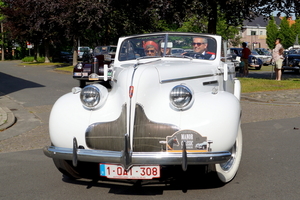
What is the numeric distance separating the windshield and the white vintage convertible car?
93cm

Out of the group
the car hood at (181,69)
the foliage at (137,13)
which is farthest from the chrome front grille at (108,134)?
the foliage at (137,13)

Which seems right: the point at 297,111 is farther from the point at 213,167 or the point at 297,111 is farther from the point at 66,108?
the point at 66,108

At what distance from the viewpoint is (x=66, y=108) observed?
479 cm

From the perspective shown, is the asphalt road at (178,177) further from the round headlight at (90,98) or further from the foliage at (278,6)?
the foliage at (278,6)

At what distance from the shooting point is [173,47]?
6.00 m

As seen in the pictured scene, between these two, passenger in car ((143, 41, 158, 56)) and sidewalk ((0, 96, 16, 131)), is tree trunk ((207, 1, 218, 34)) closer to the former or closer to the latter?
sidewalk ((0, 96, 16, 131))

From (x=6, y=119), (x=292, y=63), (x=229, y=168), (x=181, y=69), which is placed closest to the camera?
(x=229, y=168)

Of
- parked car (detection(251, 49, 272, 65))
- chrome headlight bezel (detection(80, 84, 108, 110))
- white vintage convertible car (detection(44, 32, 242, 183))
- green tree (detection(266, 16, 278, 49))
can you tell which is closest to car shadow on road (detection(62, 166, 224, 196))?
white vintage convertible car (detection(44, 32, 242, 183))

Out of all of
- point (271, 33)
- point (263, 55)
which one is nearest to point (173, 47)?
point (263, 55)

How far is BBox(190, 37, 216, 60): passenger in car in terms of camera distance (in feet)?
20.0

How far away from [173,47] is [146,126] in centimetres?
198

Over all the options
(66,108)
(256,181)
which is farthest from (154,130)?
(256,181)

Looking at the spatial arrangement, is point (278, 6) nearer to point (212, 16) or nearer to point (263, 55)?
point (212, 16)

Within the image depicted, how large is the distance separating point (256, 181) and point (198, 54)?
209cm
